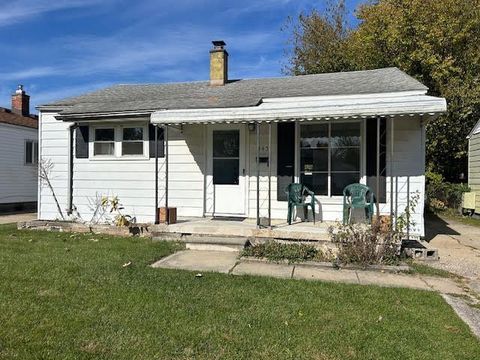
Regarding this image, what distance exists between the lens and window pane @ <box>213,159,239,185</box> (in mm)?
10086

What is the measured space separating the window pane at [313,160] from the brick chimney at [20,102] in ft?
54.7

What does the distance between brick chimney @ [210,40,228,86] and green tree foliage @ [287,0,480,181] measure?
36.3 feet

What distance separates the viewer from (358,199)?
8805 mm

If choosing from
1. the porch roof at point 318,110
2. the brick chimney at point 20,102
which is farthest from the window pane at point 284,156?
the brick chimney at point 20,102

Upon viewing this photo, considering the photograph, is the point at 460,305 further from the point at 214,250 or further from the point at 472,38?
the point at 472,38

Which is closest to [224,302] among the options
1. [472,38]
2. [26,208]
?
[26,208]

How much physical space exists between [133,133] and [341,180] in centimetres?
542

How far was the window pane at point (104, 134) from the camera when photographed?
10758 millimetres

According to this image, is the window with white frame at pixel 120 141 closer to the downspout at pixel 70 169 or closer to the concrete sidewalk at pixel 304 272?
the downspout at pixel 70 169

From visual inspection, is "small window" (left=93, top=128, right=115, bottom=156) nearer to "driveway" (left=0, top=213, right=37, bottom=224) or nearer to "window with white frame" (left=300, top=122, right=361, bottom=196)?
A: "driveway" (left=0, top=213, right=37, bottom=224)

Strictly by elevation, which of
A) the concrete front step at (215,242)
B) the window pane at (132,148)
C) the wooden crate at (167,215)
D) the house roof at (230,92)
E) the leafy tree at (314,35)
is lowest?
the concrete front step at (215,242)

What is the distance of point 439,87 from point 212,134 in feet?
48.1

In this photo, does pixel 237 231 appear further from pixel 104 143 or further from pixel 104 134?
pixel 104 134

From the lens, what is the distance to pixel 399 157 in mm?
8812
